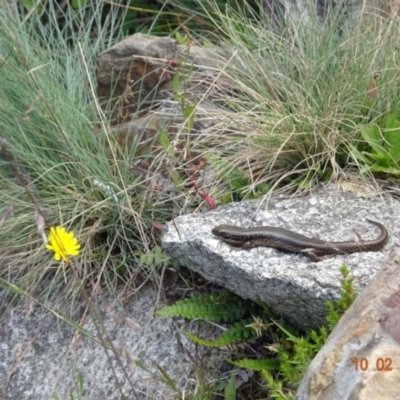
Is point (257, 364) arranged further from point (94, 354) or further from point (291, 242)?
point (94, 354)

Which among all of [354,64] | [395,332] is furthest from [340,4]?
[395,332]

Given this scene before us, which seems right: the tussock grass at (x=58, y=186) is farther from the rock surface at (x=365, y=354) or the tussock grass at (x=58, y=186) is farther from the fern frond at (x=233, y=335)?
the rock surface at (x=365, y=354)

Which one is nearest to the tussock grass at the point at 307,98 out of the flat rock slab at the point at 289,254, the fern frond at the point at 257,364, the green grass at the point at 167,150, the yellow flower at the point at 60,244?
the green grass at the point at 167,150

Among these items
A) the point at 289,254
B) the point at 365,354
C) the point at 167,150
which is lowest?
the point at 289,254

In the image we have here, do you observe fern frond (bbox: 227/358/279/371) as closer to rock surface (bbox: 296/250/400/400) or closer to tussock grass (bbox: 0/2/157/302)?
rock surface (bbox: 296/250/400/400)

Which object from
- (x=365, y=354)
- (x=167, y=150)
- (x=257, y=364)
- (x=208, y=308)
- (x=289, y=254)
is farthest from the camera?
(x=167, y=150)

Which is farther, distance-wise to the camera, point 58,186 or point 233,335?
point 58,186

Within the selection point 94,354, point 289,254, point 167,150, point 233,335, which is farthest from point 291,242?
point 94,354

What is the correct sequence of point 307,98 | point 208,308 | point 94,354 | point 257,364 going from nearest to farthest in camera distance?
point 257,364 < point 208,308 < point 94,354 < point 307,98
